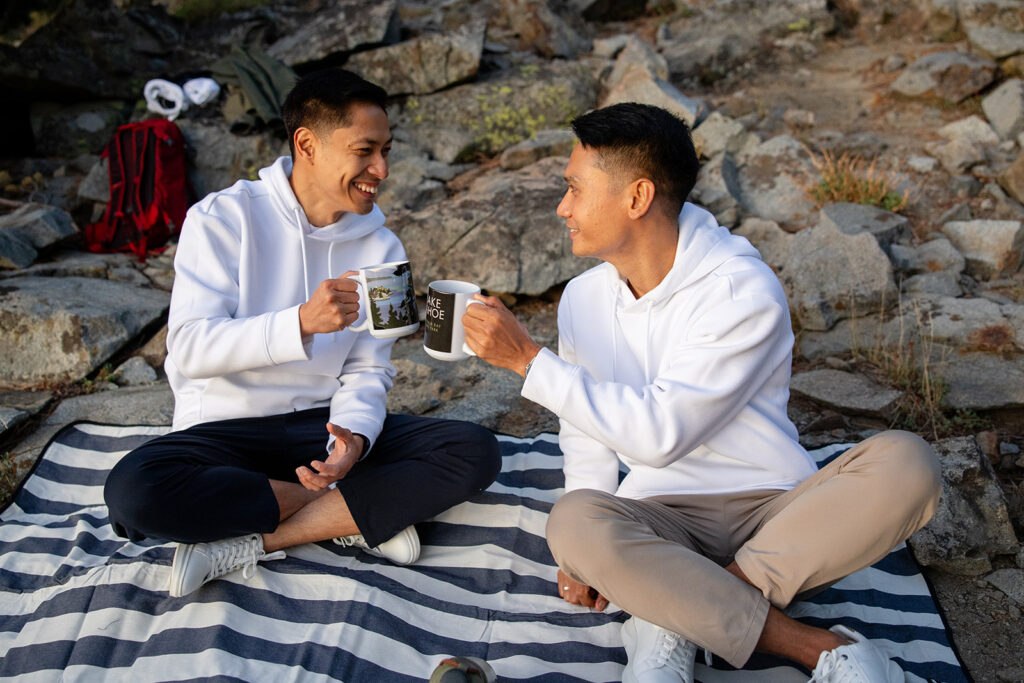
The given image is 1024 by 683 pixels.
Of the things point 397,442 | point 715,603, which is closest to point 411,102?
point 397,442

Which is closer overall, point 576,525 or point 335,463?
point 576,525

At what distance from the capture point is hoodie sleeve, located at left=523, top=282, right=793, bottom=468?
2.23 metres

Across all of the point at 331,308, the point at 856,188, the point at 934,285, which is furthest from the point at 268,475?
the point at 856,188

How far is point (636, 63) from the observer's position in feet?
23.1

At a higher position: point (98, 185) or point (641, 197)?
point (641, 197)

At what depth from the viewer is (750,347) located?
229cm

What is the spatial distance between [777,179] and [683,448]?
167 inches

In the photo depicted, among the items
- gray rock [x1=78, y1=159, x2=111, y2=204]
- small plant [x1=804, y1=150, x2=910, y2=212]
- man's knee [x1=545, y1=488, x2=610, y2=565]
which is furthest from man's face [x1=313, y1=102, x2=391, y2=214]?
gray rock [x1=78, y1=159, x2=111, y2=204]

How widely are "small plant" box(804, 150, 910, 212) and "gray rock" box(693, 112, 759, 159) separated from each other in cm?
80

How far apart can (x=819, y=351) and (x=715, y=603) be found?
8.84 ft

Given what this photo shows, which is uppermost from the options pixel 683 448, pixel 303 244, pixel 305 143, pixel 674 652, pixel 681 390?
pixel 305 143

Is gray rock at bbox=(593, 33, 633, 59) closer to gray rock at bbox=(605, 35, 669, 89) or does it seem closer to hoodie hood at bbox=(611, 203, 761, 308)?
gray rock at bbox=(605, 35, 669, 89)

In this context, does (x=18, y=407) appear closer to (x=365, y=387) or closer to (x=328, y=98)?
(x=365, y=387)

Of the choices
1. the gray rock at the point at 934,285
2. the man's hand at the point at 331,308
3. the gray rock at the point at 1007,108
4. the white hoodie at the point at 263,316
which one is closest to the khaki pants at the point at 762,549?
the man's hand at the point at 331,308
